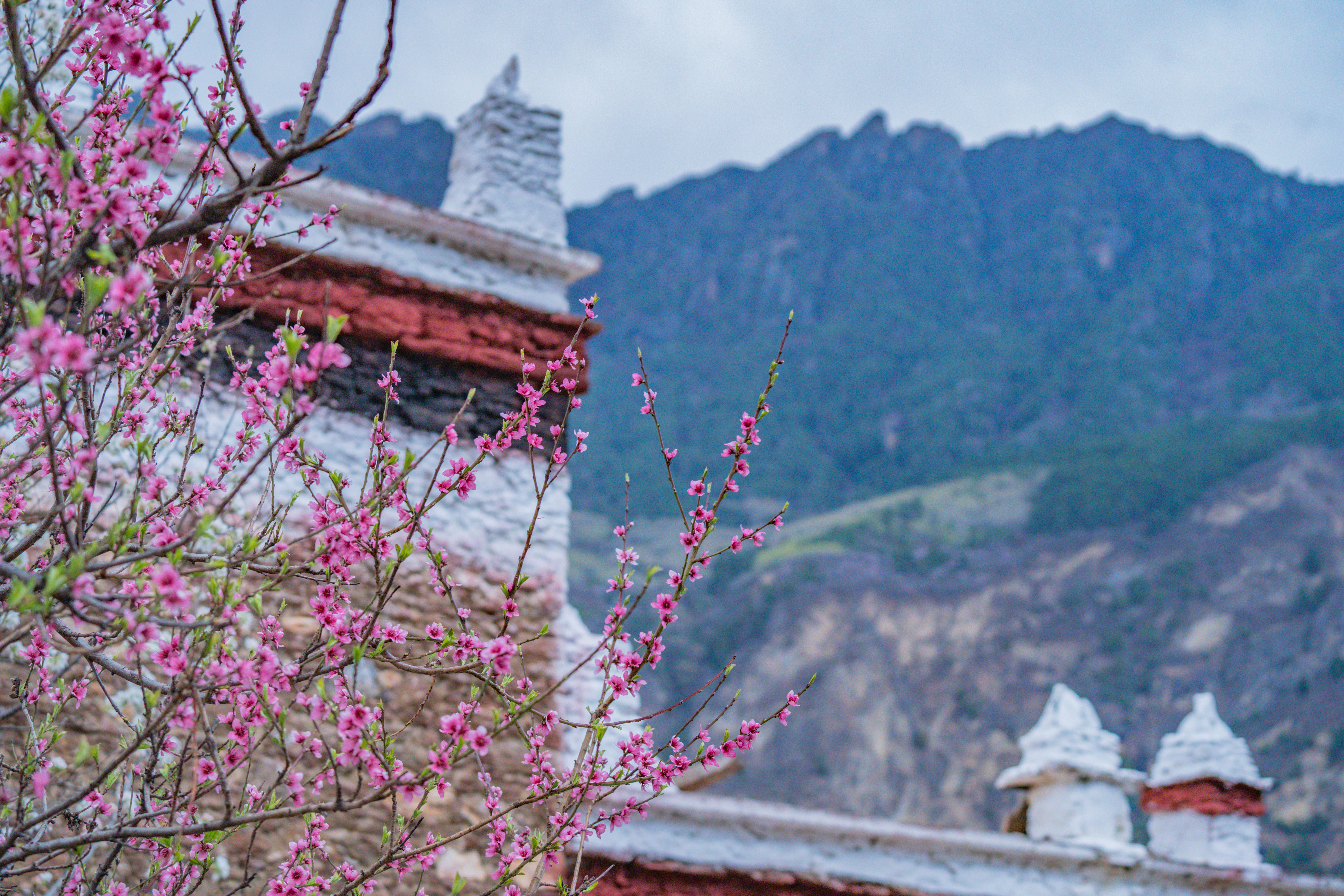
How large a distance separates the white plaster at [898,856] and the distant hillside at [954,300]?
45997mm

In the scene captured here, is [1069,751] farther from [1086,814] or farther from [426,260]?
[426,260]

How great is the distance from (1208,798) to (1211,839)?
0.25 meters

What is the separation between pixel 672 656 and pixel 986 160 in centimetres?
5901

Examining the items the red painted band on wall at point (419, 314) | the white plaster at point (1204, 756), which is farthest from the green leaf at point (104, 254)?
the white plaster at point (1204, 756)

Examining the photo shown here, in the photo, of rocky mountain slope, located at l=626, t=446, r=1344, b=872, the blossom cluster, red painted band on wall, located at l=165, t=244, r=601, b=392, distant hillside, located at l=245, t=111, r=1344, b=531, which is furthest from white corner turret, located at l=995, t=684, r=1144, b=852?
distant hillside, located at l=245, t=111, r=1344, b=531

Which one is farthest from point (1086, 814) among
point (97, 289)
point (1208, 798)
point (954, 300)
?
point (954, 300)

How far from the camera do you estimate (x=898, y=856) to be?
5090 millimetres

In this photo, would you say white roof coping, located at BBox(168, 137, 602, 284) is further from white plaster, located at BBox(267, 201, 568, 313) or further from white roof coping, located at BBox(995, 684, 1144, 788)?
white roof coping, located at BBox(995, 684, 1144, 788)

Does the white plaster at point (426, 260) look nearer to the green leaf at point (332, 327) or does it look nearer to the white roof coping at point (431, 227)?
the white roof coping at point (431, 227)

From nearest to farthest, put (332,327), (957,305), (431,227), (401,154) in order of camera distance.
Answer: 1. (332,327)
2. (431,227)
3. (957,305)
4. (401,154)

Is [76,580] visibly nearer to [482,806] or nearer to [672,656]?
[482,806]

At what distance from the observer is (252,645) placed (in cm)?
414

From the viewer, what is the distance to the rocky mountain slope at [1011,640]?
33750 millimetres

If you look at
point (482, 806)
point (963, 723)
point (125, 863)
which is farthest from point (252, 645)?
point (963, 723)
